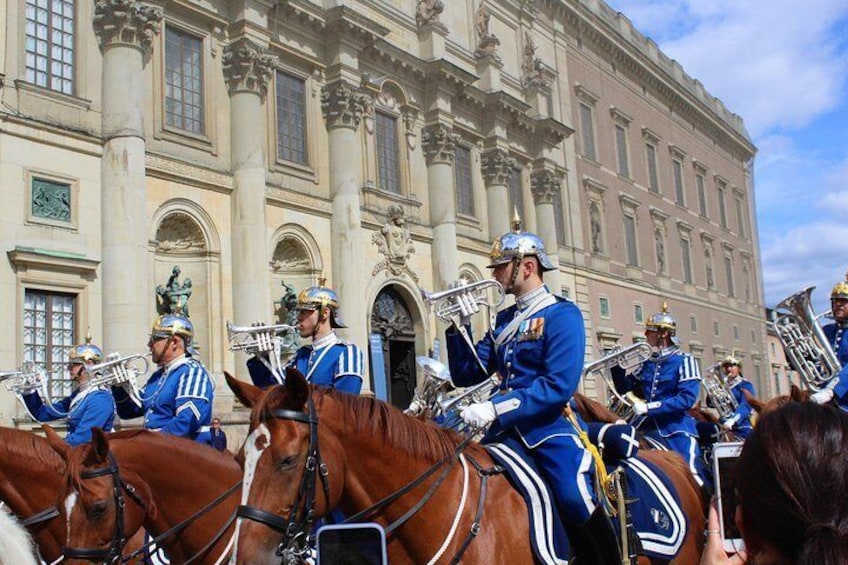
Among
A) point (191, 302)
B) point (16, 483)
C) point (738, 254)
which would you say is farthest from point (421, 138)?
point (738, 254)

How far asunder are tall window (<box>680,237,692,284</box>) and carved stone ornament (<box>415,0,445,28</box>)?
22.9 meters

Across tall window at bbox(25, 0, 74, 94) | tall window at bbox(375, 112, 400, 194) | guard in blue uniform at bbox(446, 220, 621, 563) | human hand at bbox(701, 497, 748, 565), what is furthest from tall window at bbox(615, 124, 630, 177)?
human hand at bbox(701, 497, 748, 565)

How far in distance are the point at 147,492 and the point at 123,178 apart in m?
12.7

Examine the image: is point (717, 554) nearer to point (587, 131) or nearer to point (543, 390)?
point (543, 390)

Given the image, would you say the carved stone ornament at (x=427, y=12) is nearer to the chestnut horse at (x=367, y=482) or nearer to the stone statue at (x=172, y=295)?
the stone statue at (x=172, y=295)

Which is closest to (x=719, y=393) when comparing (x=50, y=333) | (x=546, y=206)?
(x=50, y=333)

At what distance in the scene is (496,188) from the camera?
30375mm

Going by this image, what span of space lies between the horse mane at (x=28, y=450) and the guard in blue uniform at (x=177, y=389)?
2.66 feet

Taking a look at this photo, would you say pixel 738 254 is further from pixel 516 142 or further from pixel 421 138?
pixel 421 138

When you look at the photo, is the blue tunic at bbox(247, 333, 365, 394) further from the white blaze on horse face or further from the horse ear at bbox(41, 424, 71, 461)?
the white blaze on horse face

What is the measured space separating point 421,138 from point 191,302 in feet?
33.8

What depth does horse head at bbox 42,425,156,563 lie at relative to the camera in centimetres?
562

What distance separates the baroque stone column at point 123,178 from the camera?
55.7ft

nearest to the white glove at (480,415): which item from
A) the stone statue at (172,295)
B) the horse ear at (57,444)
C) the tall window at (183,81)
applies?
the horse ear at (57,444)
